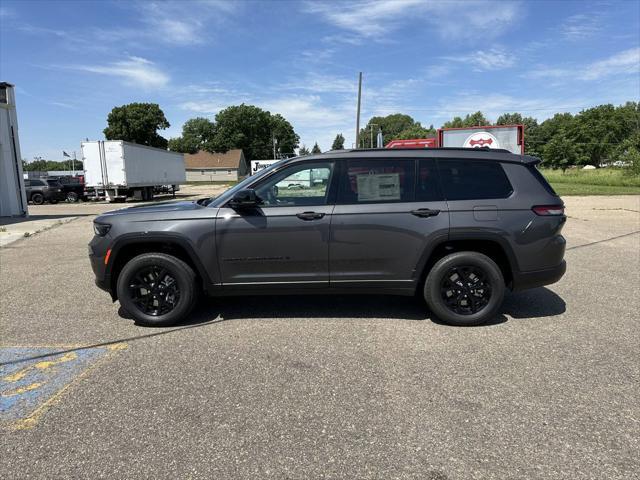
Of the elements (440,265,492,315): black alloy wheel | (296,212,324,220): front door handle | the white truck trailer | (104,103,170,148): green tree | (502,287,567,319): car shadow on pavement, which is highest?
(104,103,170,148): green tree

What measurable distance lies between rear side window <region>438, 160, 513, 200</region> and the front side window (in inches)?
48.0

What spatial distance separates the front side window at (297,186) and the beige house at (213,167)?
272 feet

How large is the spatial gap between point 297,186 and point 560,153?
8362 centimetres

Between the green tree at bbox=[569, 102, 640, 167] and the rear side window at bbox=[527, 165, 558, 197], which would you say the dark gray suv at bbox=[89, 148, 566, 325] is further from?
the green tree at bbox=[569, 102, 640, 167]

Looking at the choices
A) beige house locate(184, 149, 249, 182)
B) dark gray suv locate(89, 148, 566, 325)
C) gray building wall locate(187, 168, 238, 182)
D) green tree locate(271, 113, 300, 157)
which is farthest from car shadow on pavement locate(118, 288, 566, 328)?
green tree locate(271, 113, 300, 157)

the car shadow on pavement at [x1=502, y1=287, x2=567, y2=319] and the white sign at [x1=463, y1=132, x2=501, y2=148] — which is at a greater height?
the white sign at [x1=463, y1=132, x2=501, y2=148]

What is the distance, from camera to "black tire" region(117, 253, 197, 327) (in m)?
4.60

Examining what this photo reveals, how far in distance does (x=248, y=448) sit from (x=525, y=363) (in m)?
2.41

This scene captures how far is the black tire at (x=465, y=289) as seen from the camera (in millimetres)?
4555

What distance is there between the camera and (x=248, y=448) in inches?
105

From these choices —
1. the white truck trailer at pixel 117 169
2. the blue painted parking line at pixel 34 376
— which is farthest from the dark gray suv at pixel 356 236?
the white truck trailer at pixel 117 169

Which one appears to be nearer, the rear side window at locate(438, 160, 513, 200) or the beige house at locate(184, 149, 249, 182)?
the rear side window at locate(438, 160, 513, 200)

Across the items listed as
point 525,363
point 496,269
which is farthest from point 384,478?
point 496,269

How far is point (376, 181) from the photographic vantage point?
15.2 ft
